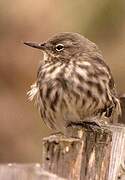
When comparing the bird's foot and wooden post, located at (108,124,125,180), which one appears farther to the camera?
the bird's foot

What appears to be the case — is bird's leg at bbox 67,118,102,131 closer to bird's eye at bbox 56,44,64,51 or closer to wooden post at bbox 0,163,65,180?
bird's eye at bbox 56,44,64,51

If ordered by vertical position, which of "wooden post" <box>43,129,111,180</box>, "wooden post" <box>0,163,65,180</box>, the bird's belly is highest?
the bird's belly

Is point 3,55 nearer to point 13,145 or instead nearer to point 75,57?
point 13,145

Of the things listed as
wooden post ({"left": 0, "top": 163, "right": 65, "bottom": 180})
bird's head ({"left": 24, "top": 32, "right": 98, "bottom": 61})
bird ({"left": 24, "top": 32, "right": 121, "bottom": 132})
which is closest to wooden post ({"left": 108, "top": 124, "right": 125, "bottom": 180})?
bird ({"left": 24, "top": 32, "right": 121, "bottom": 132})

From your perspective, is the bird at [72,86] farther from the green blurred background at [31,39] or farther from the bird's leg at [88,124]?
the green blurred background at [31,39]

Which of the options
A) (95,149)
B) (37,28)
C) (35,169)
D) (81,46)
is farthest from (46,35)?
(35,169)

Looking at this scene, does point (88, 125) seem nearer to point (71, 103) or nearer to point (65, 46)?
point (71, 103)

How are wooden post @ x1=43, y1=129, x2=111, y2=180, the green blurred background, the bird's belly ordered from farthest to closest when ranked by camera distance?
the green blurred background
the bird's belly
wooden post @ x1=43, y1=129, x2=111, y2=180
